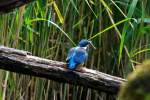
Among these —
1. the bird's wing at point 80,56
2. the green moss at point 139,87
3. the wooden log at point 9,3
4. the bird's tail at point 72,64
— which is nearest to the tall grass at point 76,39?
the bird's wing at point 80,56

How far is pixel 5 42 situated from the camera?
240cm

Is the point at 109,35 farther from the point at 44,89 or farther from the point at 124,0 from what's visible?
the point at 44,89

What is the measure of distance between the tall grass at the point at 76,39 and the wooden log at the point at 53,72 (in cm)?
77

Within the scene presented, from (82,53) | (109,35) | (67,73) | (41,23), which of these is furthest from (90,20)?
(67,73)

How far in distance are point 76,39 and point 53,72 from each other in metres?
1.30

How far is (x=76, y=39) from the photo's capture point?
9.55 feet

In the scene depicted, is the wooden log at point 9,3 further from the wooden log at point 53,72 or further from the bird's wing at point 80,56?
the bird's wing at point 80,56

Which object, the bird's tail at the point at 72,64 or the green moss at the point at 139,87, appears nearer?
the green moss at the point at 139,87

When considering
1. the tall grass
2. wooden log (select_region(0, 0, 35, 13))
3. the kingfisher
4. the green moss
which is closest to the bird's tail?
the kingfisher

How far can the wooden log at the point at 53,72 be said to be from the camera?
1.61m

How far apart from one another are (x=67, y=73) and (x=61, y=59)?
124cm

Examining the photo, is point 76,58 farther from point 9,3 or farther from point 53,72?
point 9,3

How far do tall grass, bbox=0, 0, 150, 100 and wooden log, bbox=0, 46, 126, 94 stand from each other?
2.52 feet

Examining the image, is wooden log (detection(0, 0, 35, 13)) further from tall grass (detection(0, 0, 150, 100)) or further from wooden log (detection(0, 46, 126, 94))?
tall grass (detection(0, 0, 150, 100))
